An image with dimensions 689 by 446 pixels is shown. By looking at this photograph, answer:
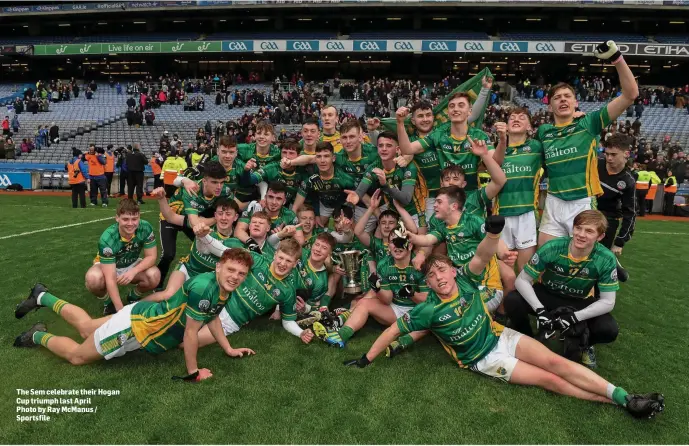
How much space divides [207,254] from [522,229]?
141 inches

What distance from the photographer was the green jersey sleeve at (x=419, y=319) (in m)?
3.97

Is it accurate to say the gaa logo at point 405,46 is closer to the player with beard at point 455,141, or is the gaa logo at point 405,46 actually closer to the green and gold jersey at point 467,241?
the player with beard at point 455,141

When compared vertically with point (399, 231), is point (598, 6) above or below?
above

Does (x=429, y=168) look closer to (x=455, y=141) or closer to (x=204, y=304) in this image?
(x=455, y=141)

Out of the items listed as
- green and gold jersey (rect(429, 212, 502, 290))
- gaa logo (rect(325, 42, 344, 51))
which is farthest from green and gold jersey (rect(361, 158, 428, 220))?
gaa logo (rect(325, 42, 344, 51))

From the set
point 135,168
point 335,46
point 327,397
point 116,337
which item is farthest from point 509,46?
point 116,337

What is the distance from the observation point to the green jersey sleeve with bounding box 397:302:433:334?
3.97 m

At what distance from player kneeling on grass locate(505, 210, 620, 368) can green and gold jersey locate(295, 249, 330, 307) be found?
6.67 feet

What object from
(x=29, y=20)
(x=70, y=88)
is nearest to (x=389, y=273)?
(x=70, y=88)

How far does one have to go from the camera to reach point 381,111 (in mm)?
25656

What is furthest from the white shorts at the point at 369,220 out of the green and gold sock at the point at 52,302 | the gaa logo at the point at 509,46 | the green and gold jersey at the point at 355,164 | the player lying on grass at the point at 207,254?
the gaa logo at the point at 509,46

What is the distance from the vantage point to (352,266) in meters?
5.69

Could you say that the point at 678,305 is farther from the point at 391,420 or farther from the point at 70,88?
the point at 70,88

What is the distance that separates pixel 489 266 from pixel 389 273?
3.48 ft
